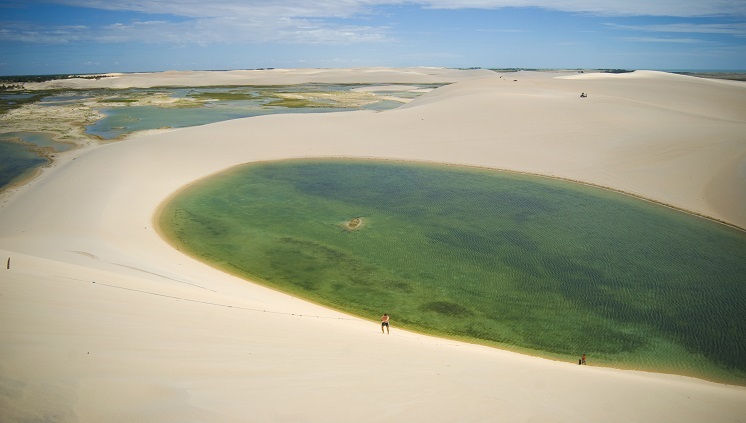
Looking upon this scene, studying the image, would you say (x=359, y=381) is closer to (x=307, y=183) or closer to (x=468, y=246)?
(x=468, y=246)

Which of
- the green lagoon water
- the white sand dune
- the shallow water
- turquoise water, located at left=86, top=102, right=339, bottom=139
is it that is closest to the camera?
the white sand dune

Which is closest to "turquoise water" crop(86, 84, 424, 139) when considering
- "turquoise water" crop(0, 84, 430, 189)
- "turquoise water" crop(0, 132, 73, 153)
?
"turquoise water" crop(0, 84, 430, 189)

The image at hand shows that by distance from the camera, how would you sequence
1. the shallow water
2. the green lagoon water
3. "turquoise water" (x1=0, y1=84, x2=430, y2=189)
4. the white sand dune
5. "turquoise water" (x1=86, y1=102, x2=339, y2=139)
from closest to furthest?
the white sand dune, the green lagoon water, the shallow water, "turquoise water" (x1=0, y1=84, x2=430, y2=189), "turquoise water" (x1=86, y1=102, x2=339, y2=139)

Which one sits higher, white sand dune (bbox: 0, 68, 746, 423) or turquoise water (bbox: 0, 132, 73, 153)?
turquoise water (bbox: 0, 132, 73, 153)

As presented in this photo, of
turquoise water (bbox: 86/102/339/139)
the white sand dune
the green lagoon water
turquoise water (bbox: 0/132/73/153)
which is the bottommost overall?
the green lagoon water

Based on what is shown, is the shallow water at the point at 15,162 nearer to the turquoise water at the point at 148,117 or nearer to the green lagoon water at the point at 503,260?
the turquoise water at the point at 148,117

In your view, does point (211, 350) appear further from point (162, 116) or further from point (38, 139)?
point (162, 116)

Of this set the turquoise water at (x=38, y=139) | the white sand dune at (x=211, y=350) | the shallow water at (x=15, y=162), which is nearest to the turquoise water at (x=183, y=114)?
the turquoise water at (x=38, y=139)

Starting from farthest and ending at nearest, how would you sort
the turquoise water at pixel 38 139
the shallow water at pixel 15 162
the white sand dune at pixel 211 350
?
the turquoise water at pixel 38 139 → the shallow water at pixel 15 162 → the white sand dune at pixel 211 350

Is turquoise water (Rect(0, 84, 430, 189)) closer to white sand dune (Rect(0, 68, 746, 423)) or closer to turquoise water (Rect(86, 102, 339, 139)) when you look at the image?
turquoise water (Rect(86, 102, 339, 139))

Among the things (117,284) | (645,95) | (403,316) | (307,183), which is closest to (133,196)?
(307,183)
